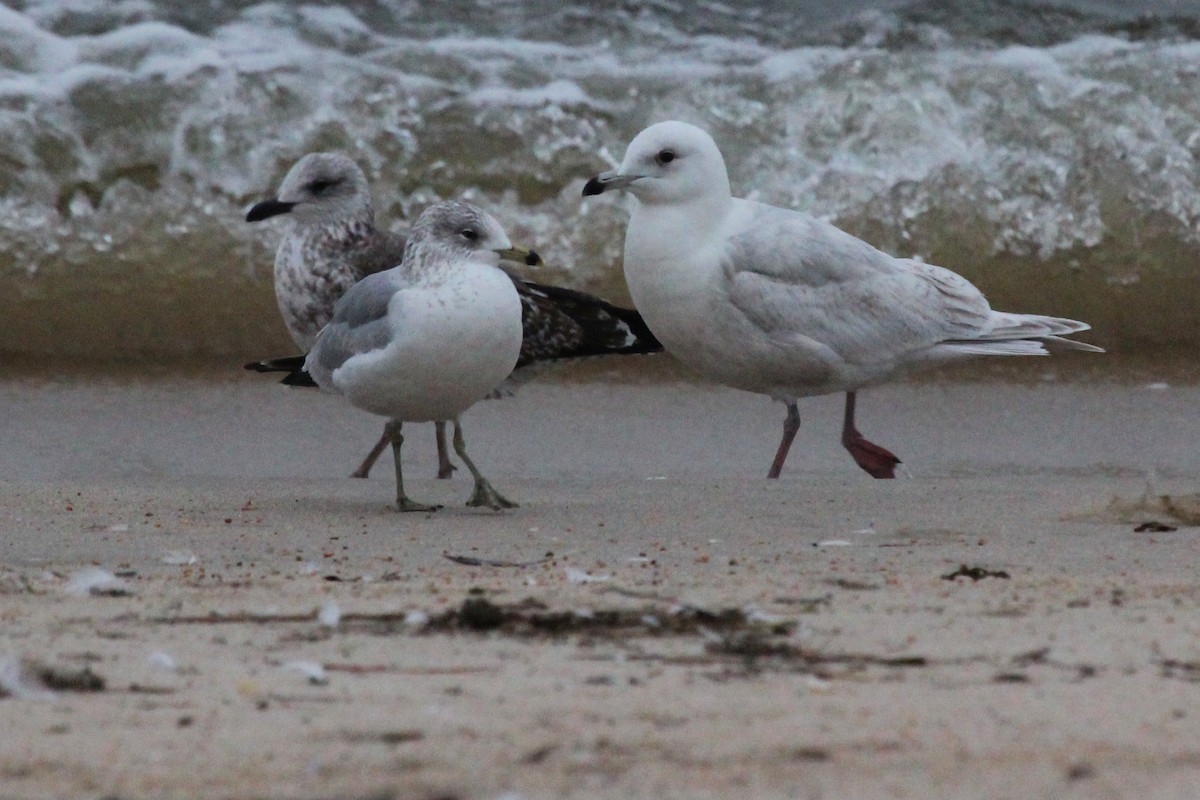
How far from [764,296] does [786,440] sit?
482 millimetres

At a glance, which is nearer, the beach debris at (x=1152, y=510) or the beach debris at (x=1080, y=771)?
the beach debris at (x=1080, y=771)

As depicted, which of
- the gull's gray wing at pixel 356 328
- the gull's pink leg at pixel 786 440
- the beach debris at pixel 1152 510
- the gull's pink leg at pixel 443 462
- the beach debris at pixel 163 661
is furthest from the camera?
the gull's pink leg at pixel 443 462

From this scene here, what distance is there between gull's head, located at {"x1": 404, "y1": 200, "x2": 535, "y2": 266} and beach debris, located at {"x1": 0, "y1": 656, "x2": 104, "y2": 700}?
2.60m

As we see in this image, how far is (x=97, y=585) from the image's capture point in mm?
3477

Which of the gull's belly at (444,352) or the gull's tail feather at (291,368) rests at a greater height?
the gull's belly at (444,352)

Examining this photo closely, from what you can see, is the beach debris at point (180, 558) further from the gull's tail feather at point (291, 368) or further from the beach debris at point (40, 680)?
the gull's tail feather at point (291, 368)

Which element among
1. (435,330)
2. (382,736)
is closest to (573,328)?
(435,330)

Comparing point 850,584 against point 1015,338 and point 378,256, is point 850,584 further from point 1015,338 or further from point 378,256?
point 378,256

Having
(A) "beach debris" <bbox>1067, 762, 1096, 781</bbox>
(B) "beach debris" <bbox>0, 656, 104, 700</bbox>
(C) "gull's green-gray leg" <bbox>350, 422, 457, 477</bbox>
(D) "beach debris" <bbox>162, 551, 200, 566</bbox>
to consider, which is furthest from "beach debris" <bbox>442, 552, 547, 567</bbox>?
(C) "gull's green-gray leg" <bbox>350, 422, 457, 477</bbox>

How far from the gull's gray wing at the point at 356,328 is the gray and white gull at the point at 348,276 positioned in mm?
1049

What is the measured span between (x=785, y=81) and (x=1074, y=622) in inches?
283

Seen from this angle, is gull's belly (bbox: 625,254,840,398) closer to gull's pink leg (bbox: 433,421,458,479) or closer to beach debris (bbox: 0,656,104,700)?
gull's pink leg (bbox: 433,421,458,479)

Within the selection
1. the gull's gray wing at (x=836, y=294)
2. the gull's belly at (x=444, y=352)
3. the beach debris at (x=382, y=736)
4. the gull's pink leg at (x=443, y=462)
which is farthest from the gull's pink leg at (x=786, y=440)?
the beach debris at (x=382, y=736)

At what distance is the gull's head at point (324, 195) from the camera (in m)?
6.66
